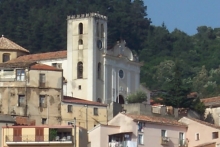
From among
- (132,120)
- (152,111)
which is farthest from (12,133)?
(152,111)

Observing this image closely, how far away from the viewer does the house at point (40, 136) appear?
2467 inches

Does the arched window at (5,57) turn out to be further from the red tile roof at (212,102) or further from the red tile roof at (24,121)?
the red tile roof at (24,121)

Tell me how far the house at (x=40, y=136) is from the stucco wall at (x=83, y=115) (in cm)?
1063

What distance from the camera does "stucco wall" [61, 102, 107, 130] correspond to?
246 ft

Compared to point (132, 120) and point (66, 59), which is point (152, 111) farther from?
point (66, 59)

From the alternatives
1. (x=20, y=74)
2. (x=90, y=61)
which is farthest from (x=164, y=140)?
(x=90, y=61)

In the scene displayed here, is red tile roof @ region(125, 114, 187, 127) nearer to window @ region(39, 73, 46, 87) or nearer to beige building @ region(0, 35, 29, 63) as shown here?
window @ region(39, 73, 46, 87)

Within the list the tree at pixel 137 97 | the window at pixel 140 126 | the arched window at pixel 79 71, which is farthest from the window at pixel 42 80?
the arched window at pixel 79 71

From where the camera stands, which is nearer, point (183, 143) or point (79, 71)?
point (183, 143)

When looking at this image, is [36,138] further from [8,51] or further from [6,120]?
[8,51]

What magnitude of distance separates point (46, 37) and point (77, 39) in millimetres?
52549

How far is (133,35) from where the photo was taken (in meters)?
154

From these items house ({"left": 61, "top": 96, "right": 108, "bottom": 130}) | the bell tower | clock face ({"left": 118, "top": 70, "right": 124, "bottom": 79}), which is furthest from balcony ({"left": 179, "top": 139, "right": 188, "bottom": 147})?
clock face ({"left": 118, "top": 70, "right": 124, "bottom": 79})

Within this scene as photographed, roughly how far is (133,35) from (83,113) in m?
79.1
